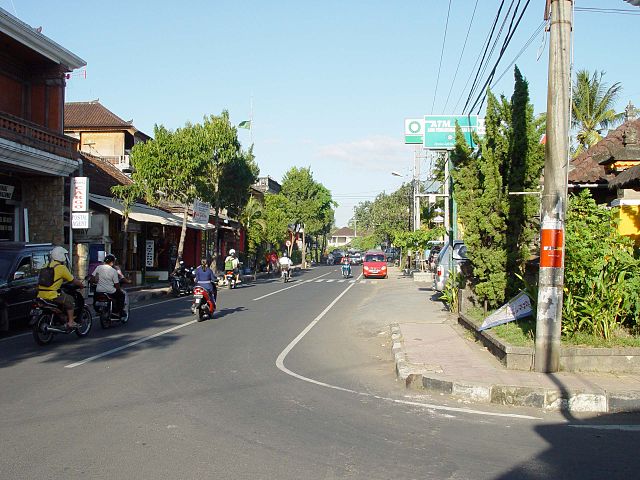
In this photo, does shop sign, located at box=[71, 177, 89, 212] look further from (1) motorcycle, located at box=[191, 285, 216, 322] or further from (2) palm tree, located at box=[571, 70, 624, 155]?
(2) palm tree, located at box=[571, 70, 624, 155]

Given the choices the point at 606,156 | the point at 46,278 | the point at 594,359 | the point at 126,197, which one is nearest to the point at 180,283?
the point at 126,197

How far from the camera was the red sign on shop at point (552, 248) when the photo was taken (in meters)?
8.67

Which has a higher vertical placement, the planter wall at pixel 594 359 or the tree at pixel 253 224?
the tree at pixel 253 224

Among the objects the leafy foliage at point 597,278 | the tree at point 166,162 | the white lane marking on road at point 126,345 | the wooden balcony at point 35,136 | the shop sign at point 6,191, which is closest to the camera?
the leafy foliage at point 597,278

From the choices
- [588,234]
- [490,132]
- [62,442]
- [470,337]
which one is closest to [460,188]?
[490,132]

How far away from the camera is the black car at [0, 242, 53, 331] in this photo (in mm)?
13141

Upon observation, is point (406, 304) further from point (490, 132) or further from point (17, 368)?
point (17, 368)

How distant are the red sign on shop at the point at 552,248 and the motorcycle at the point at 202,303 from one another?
968cm

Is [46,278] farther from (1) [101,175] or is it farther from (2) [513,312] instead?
(1) [101,175]

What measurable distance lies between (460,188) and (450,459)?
9.46 meters

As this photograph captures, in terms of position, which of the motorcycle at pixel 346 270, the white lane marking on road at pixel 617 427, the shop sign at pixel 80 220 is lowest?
the motorcycle at pixel 346 270

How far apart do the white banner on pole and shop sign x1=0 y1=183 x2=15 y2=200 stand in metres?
17.3

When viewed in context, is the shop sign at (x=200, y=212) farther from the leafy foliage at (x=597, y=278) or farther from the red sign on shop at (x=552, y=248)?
the red sign on shop at (x=552, y=248)

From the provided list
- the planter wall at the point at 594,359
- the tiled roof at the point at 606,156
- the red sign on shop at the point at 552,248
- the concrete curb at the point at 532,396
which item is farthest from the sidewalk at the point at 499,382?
the tiled roof at the point at 606,156
